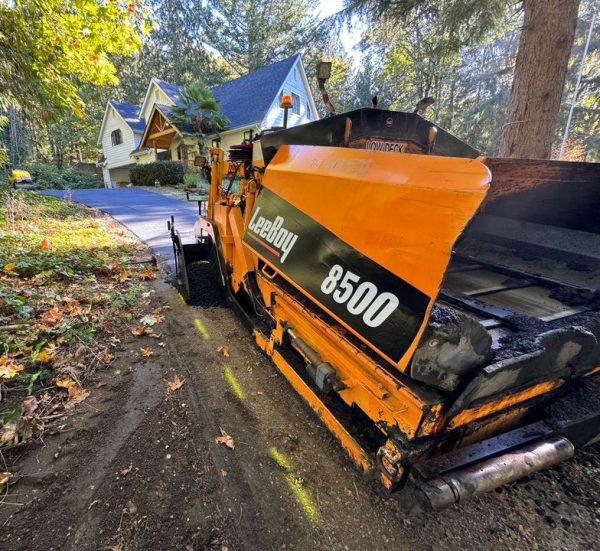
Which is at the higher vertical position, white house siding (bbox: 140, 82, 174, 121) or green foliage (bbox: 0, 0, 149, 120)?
white house siding (bbox: 140, 82, 174, 121)

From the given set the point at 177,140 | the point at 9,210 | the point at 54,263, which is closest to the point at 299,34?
the point at 177,140

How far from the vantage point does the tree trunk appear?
452cm

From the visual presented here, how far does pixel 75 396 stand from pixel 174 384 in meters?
0.75

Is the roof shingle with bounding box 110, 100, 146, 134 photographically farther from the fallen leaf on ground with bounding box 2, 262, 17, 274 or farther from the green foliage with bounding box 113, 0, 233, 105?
the fallen leaf on ground with bounding box 2, 262, 17, 274

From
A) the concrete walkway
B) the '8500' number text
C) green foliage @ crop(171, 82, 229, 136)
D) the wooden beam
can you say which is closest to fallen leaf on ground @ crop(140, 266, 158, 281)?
the concrete walkway

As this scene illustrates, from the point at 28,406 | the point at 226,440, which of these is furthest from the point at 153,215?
the point at 226,440

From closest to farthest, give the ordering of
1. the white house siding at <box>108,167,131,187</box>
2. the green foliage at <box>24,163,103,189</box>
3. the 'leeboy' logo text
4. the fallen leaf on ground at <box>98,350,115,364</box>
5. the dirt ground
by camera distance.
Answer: the dirt ground → the 'leeboy' logo text → the fallen leaf on ground at <box>98,350,115,364</box> → the green foliage at <box>24,163,103,189</box> → the white house siding at <box>108,167,131,187</box>

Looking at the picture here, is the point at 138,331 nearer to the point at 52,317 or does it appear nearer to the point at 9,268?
the point at 52,317

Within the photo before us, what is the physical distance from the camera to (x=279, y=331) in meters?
2.54

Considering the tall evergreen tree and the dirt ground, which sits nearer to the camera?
the dirt ground

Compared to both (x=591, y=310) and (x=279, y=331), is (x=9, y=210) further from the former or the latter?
(x=591, y=310)

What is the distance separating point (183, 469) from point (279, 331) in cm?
111

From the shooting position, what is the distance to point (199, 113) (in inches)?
651

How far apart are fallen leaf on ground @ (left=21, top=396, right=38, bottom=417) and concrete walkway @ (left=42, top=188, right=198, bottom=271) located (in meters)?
3.43
